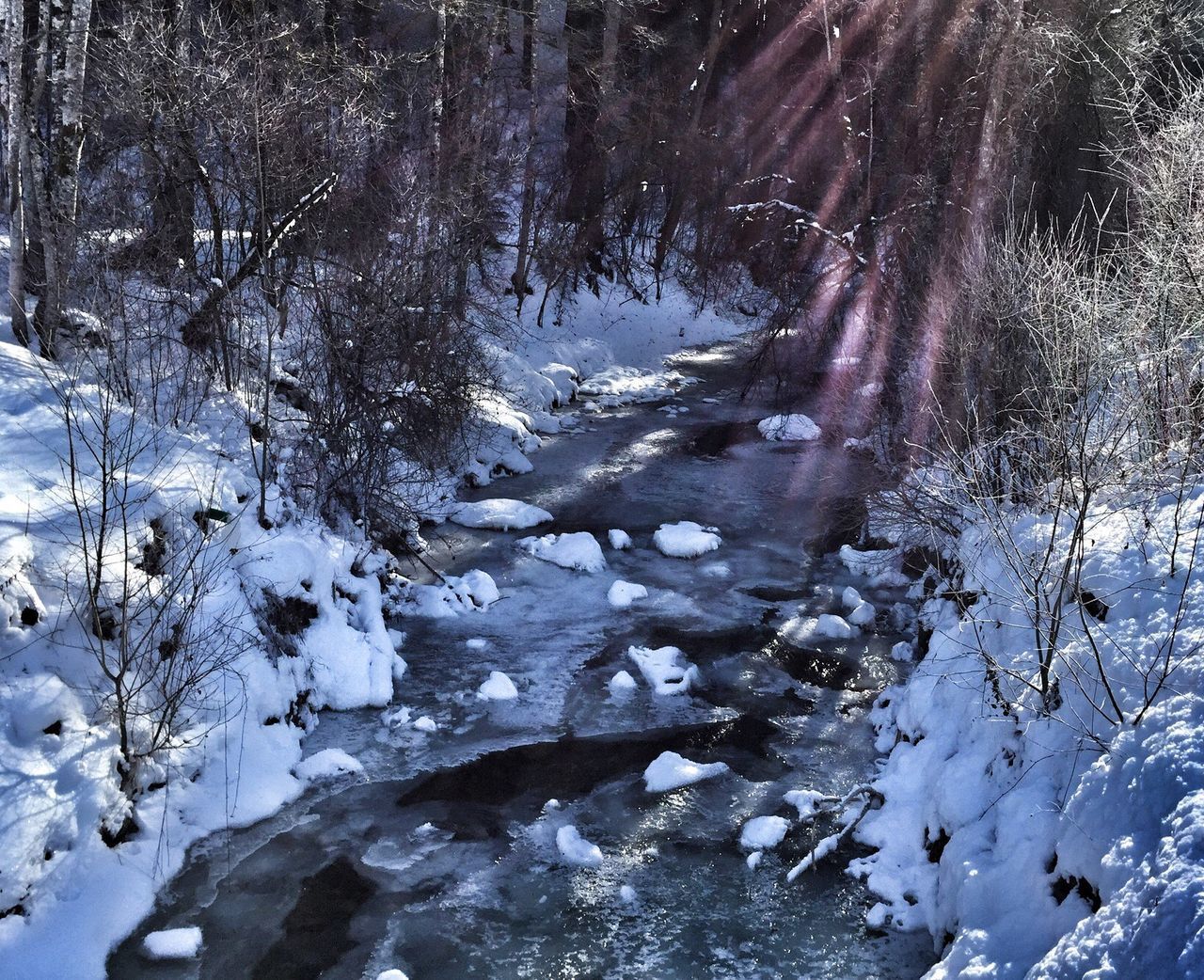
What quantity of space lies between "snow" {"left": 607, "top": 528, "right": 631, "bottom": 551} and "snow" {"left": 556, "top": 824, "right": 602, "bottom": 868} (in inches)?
235

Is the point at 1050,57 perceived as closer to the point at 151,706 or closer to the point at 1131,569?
the point at 1131,569

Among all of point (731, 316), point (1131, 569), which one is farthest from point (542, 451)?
point (731, 316)

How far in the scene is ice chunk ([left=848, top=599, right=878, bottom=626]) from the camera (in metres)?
11.4

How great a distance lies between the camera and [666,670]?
10.1 metres

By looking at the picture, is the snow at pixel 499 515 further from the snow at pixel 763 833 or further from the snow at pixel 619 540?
the snow at pixel 763 833

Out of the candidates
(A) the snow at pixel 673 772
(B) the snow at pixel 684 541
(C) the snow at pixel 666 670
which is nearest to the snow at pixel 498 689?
(C) the snow at pixel 666 670

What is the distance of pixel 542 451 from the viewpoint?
1725 centimetres

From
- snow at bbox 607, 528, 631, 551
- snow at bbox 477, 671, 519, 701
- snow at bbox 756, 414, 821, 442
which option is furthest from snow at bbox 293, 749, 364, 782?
snow at bbox 756, 414, 821, 442

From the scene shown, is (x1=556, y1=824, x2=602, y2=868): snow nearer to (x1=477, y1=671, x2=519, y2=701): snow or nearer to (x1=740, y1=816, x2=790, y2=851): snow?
(x1=740, y1=816, x2=790, y2=851): snow

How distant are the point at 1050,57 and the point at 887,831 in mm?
13437

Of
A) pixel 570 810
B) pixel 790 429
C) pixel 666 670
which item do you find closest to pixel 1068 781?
pixel 570 810

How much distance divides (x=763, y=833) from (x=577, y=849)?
1.37 m

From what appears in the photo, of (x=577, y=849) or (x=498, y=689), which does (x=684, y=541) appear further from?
(x=577, y=849)

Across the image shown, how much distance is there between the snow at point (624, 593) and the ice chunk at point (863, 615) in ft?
7.38
